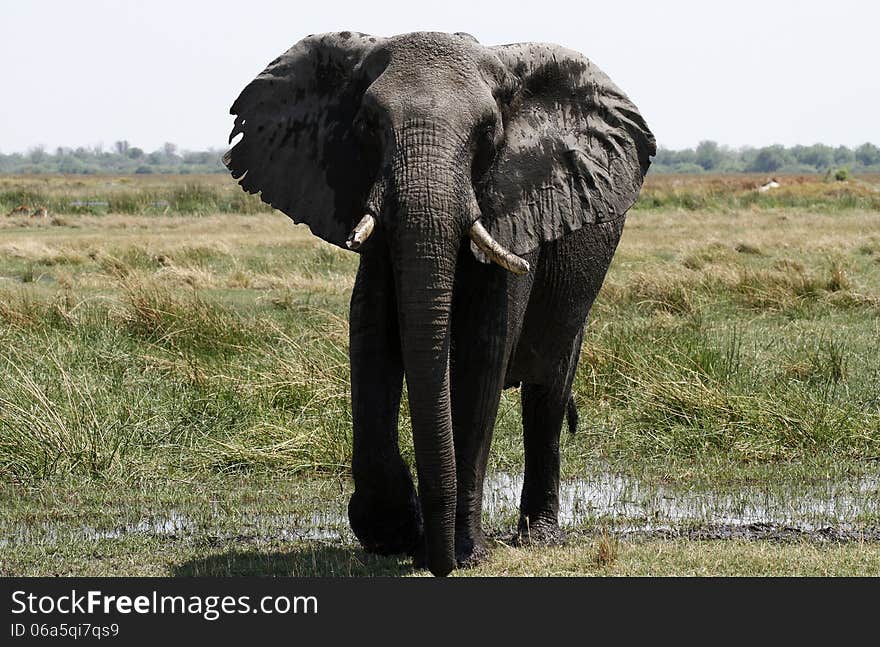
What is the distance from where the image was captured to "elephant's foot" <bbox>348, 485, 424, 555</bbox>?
6480 mm

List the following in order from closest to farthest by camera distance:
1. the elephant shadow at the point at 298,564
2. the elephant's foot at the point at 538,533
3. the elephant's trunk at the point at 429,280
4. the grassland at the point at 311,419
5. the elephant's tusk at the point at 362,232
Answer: the elephant's tusk at the point at 362,232, the elephant's trunk at the point at 429,280, the elephant shadow at the point at 298,564, the grassland at the point at 311,419, the elephant's foot at the point at 538,533

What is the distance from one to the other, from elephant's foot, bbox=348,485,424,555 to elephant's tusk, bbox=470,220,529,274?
1450 millimetres

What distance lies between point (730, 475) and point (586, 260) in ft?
7.46

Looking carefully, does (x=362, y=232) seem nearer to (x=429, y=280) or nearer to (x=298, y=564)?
(x=429, y=280)

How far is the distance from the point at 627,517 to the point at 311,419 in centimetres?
269

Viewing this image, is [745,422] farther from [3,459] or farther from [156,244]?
[156,244]

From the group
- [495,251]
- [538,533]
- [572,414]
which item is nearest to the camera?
→ [495,251]

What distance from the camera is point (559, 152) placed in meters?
6.41

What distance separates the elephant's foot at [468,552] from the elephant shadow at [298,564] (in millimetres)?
244

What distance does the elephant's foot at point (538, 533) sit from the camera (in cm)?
722

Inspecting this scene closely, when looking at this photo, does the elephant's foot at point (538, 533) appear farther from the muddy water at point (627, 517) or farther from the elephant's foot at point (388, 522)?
the elephant's foot at point (388, 522)

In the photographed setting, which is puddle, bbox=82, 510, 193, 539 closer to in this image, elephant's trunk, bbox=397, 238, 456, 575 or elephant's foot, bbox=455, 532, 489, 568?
elephant's foot, bbox=455, 532, 489, 568

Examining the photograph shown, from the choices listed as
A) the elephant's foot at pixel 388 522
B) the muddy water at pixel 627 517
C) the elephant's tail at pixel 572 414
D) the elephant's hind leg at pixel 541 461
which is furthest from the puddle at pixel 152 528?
the elephant's tail at pixel 572 414

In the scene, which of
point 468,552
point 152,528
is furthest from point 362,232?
point 152,528
